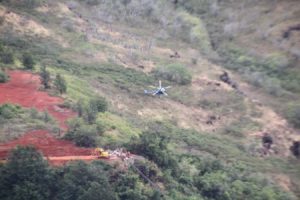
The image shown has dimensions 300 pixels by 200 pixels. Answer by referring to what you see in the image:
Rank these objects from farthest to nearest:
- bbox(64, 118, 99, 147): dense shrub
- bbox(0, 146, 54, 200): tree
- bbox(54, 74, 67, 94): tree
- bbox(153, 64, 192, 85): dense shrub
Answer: bbox(153, 64, 192, 85): dense shrub, bbox(54, 74, 67, 94): tree, bbox(64, 118, 99, 147): dense shrub, bbox(0, 146, 54, 200): tree

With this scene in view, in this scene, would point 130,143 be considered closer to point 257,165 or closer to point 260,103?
point 257,165

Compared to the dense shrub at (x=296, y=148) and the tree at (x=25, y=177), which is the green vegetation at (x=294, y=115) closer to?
the dense shrub at (x=296, y=148)

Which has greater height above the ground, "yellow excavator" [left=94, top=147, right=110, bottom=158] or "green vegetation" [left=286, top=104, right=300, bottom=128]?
"green vegetation" [left=286, top=104, right=300, bottom=128]

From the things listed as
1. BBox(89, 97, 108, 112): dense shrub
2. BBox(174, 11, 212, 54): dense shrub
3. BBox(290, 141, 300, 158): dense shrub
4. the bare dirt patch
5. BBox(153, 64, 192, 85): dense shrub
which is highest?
BBox(174, 11, 212, 54): dense shrub

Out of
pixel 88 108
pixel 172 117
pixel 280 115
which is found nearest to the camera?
pixel 88 108

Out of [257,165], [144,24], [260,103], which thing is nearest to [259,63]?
[260,103]

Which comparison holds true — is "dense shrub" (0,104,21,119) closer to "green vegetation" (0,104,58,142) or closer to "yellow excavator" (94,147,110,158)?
"green vegetation" (0,104,58,142)

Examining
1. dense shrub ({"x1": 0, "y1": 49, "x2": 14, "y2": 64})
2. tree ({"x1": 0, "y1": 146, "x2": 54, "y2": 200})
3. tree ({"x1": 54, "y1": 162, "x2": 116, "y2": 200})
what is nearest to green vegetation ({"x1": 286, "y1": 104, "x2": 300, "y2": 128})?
dense shrub ({"x1": 0, "y1": 49, "x2": 14, "y2": 64})

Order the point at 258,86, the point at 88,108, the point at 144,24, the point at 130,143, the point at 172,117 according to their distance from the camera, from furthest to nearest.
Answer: the point at 144,24 → the point at 258,86 → the point at 172,117 → the point at 88,108 → the point at 130,143

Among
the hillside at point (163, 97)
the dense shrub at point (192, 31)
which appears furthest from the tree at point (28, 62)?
the dense shrub at point (192, 31)
